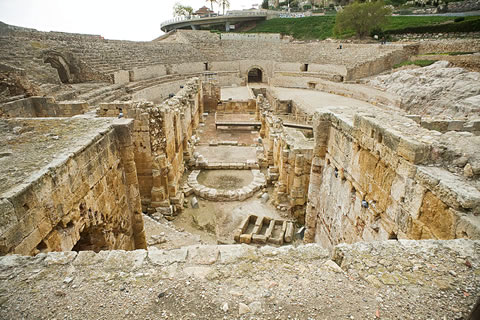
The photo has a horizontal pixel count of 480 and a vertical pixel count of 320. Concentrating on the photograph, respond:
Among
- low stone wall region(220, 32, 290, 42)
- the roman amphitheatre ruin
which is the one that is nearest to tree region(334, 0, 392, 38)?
low stone wall region(220, 32, 290, 42)

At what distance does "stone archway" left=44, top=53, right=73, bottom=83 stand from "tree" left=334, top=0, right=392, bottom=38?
100 ft

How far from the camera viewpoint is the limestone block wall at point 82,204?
2.78 metres

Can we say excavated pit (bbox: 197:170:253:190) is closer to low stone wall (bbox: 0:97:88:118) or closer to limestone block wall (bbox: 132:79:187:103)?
low stone wall (bbox: 0:97:88:118)

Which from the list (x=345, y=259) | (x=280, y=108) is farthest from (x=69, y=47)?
(x=345, y=259)

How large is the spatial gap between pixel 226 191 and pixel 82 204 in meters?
6.56

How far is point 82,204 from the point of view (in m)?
3.89

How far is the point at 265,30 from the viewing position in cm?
5053

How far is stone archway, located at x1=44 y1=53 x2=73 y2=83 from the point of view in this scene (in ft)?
55.0

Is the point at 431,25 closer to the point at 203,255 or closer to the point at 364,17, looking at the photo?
the point at 364,17

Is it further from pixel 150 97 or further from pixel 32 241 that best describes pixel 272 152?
pixel 150 97

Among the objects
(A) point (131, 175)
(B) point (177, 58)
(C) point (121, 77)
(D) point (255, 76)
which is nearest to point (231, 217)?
(A) point (131, 175)

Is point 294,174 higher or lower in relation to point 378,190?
lower

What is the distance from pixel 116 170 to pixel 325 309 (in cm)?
417

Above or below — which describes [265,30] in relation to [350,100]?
above
